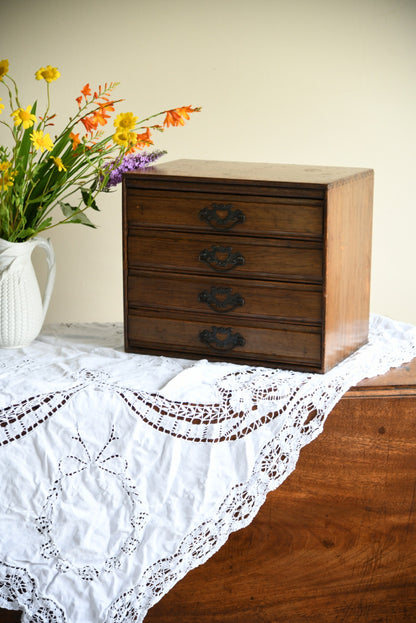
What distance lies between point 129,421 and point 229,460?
17cm

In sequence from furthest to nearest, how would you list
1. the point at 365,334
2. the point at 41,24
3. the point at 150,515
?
the point at 41,24, the point at 365,334, the point at 150,515

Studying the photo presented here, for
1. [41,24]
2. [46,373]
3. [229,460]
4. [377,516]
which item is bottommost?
[377,516]

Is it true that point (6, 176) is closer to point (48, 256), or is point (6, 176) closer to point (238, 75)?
point (48, 256)

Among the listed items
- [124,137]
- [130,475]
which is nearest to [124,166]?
[124,137]

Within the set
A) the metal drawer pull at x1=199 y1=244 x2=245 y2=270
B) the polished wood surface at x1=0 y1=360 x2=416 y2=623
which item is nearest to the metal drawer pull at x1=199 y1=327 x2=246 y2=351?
the metal drawer pull at x1=199 y1=244 x2=245 y2=270

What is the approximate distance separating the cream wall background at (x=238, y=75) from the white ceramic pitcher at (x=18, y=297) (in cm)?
53

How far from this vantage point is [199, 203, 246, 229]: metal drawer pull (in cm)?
138

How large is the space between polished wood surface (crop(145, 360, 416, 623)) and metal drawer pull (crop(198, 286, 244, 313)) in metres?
0.24

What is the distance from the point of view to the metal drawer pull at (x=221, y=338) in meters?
1.43

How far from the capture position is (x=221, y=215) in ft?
4.58

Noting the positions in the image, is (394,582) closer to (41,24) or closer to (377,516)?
(377,516)

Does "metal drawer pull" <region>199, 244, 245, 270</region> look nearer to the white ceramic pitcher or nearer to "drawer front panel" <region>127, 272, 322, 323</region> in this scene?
"drawer front panel" <region>127, 272, 322, 323</region>

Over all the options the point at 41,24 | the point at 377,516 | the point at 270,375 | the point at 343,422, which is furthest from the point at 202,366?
the point at 41,24

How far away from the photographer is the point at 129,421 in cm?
133
